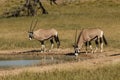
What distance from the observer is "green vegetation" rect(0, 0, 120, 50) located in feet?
127

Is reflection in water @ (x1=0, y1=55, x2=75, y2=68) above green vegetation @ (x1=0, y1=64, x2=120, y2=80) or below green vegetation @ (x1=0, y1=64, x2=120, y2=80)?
below

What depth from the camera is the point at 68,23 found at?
5069 centimetres

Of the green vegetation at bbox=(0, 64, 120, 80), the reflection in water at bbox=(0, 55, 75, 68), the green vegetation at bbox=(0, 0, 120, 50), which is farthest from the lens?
the green vegetation at bbox=(0, 0, 120, 50)

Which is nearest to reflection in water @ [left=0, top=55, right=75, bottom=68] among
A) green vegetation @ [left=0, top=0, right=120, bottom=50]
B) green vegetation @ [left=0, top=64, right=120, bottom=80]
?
green vegetation @ [left=0, top=0, right=120, bottom=50]

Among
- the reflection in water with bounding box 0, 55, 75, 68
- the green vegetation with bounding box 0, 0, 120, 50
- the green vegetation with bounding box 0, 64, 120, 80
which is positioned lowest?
the green vegetation with bounding box 0, 0, 120, 50

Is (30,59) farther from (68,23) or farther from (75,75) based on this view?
(68,23)

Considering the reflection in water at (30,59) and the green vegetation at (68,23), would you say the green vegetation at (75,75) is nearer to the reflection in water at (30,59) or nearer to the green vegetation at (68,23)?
the reflection in water at (30,59)

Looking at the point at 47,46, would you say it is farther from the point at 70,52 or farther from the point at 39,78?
the point at 39,78

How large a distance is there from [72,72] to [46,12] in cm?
4119

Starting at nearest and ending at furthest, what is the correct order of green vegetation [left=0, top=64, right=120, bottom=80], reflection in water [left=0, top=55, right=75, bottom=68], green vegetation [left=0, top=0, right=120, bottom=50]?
green vegetation [left=0, top=64, right=120, bottom=80]
reflection in water [left=0, top=55, right=75, bottom=68]
green vegetation [left=0, top=0, right=120, bottom=50]

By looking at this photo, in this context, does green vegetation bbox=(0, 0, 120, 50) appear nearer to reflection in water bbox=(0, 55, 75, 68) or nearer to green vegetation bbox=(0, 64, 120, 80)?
reflection in water bbox=(0, 55, 75, 68)

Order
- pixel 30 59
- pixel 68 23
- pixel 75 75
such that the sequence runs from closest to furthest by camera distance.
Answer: pixel 75 75 → pixel 30 59 → pixel 68 23

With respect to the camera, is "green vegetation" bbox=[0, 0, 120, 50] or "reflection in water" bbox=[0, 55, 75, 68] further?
"green vegetation" bbox=[0, 0, 120, 50]

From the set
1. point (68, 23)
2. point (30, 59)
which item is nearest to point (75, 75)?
point (30, 59)
